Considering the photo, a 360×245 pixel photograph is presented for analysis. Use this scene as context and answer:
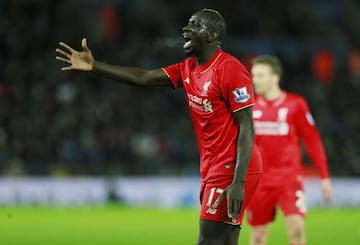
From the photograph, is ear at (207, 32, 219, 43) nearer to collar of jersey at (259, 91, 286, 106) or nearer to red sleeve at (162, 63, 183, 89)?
red sleeve at (162, 63, 183, 89)

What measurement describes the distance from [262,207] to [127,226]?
19.0 ft

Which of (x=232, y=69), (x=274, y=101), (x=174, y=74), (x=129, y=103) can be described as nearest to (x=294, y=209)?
(x=274, y=101)

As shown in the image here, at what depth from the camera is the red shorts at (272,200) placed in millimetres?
9133

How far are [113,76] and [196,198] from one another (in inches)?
505

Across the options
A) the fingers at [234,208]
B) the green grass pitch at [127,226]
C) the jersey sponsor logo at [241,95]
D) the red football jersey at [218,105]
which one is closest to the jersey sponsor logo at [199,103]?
the red football jersey at [218,105]

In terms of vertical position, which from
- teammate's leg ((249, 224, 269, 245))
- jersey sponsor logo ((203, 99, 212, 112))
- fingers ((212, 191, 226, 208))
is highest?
jersey sponsor logo ((203, 99, 212, 112))

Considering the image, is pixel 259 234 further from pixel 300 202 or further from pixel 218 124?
pixel 218 124

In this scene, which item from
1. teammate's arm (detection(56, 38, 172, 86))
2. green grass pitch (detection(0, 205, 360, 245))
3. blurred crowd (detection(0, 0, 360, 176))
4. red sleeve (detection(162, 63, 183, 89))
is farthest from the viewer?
blurred crowd (detection(0, 0, 360, 176))

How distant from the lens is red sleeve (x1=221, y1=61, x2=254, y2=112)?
20.1 ft

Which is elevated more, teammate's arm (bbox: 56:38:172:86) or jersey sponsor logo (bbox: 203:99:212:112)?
teammate's arm (bbox: 56:38:172:86)

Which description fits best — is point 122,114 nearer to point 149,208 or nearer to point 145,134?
point 145,134

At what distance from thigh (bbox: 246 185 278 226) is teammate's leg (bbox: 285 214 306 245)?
9.2 inches

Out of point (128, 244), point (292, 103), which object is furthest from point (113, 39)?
point (292, 103)

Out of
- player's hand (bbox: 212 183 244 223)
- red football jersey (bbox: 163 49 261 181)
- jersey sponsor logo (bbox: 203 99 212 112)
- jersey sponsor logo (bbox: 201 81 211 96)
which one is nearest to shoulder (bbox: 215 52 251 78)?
red football jersey (bbox: 163 49 261 181)
